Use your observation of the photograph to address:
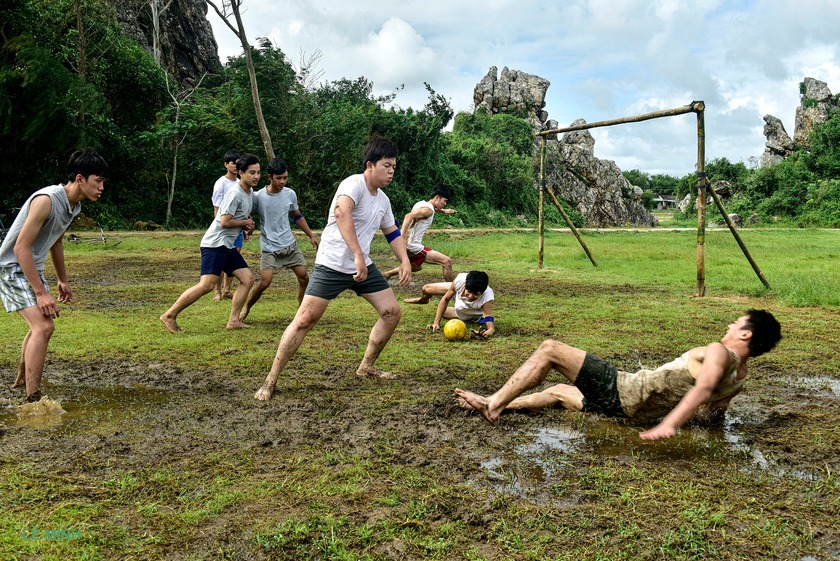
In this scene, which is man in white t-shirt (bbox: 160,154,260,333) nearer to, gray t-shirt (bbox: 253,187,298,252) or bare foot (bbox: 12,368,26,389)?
gray t-shirt (bbox: 253,187,298,252)

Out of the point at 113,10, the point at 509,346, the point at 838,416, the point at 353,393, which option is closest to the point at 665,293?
the point at 509,346

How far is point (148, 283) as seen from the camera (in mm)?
12195

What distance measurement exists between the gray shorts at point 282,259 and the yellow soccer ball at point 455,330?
2.15 metres

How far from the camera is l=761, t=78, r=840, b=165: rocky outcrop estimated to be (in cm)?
5438

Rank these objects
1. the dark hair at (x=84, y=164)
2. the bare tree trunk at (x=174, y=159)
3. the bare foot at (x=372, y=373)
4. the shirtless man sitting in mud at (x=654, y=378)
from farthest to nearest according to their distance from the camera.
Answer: the bare tree trunk at (x=174, y=159) → the bare foot at (x=372, y=373) → the dark hair at (x=84, y=164) → the shirtless man sitting in mud at (x=654, y=378)

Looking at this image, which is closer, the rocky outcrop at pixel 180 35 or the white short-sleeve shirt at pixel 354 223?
the white short-sleeve shirt at pixel 354 223

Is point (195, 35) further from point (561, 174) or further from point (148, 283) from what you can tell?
point (148, 283)

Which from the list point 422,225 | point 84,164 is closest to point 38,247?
point 84,164

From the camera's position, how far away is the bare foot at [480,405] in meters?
4.71

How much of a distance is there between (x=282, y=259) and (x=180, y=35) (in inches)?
1434

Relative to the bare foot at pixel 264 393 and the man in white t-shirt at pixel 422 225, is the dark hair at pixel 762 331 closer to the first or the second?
the bare foot at pixel 264 393

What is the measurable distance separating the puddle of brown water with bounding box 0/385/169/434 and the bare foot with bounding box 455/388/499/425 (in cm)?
235

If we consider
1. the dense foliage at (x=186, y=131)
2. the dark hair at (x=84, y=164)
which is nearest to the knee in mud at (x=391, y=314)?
the dark hair at (x=84, y=164)

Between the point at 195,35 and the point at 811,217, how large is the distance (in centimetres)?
3687
